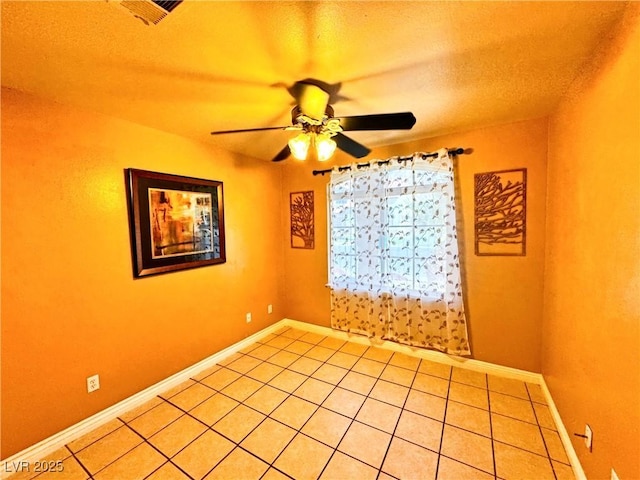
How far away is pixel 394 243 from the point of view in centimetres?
275

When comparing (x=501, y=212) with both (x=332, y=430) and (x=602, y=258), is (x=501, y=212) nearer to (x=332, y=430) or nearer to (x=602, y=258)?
(x=602, y=258)

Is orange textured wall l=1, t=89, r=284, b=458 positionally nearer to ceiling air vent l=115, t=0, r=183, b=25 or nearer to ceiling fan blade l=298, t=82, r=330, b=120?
ceiling air vent l=115, t=0, r=183, b=25

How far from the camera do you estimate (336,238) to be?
3.15 m

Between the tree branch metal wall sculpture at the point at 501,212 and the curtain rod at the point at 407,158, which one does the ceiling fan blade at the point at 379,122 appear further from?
the tree branch metal wall sculpture at the point at 501,212

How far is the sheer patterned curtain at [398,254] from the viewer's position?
2479 mm

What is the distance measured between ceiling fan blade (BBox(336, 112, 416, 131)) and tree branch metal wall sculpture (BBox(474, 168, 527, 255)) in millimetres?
1377

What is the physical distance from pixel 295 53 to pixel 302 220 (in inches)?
89.4

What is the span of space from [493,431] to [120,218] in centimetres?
322

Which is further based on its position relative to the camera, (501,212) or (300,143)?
(501,212)

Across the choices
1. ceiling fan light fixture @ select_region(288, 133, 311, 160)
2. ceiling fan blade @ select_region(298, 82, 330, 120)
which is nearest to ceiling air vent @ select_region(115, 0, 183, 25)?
A: ceiling fan blade @ select_region(298, 82, 330, 120)

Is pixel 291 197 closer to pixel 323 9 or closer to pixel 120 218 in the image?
pixel 120 218

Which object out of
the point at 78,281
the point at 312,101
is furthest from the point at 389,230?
the point at 78,281

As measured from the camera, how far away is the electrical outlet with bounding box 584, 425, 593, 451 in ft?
4.33

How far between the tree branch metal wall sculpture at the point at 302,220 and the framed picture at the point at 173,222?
40.2 inches
